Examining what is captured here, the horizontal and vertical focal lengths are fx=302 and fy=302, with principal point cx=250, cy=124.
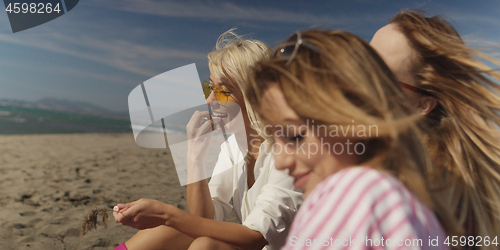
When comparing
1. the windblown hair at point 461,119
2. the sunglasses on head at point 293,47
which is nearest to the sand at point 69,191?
the sunglasses on head at point 293,47

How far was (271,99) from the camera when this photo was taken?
100 cm

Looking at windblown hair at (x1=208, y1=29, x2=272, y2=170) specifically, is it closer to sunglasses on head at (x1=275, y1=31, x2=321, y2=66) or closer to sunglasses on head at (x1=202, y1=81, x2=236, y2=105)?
sunglasses on head at (x1=202, y1=81, x2=236, y2=105)

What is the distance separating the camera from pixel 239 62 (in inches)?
Result: 96.8

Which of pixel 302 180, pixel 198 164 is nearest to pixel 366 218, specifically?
pixel 302 180

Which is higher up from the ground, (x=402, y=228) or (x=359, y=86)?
→ (x=359, y=86)

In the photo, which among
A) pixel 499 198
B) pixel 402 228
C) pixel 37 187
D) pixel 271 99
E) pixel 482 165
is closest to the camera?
pixel 402 228

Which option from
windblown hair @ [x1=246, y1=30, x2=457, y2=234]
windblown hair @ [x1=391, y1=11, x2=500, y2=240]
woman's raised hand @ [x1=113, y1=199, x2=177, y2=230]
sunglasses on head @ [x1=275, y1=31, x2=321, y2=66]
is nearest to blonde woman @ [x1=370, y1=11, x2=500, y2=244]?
windblown hair @ [x1=391, y1=11, x2=500, y2=240]

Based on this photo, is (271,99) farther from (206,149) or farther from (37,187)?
(37,187)

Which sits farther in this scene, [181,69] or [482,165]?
[181,69]

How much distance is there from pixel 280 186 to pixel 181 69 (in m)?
1.36

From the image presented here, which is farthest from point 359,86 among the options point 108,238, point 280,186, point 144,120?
point 108,238

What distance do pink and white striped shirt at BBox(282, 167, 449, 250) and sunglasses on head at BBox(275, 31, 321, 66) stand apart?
0.41 meters

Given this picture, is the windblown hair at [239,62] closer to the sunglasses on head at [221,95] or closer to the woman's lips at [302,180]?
the sunglasses on head at [221,95]

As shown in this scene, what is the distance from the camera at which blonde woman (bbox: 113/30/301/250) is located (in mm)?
1796
